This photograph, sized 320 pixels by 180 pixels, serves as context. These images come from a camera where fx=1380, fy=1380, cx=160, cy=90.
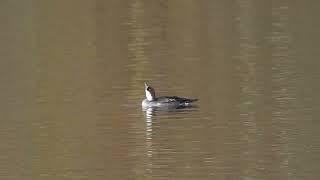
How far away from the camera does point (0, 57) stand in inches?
1169

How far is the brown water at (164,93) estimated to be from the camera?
18.2 metres

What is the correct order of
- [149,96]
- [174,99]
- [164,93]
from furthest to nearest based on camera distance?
[164,93], [149,96], [174,99]

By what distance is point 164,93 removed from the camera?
23.5m

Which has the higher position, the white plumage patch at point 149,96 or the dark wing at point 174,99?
the white plumage patch at point 149,96

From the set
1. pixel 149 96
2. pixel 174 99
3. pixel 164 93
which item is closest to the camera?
pixel 174 99

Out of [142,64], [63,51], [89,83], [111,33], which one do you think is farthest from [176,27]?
[89,83]

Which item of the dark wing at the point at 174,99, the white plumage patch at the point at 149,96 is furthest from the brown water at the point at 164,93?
the white plumage patch at the point at 149,96

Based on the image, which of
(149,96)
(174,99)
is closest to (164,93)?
(149,96)

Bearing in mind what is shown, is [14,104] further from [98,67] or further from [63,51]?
[63,51]

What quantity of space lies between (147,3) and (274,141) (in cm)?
2108

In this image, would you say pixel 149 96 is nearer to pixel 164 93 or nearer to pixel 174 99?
pixel 174 99

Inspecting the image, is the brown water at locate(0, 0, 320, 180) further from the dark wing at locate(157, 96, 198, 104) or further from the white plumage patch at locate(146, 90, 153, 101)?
the white plumage patch at locate(146, 90, 153, 101)

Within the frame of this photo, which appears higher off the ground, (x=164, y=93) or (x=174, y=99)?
(x=164, y=93)

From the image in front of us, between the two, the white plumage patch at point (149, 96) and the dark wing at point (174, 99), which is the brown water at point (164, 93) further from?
the white plumage patch at point (149, 96)
